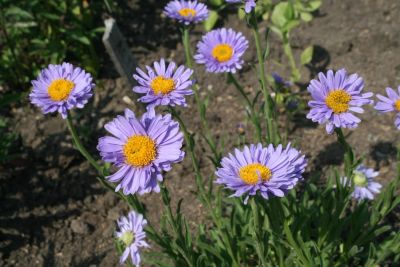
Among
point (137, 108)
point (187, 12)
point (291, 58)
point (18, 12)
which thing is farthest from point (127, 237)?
point (291, 58)

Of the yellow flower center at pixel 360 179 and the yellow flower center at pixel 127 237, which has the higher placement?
the yellow flower center at pixel 360 179

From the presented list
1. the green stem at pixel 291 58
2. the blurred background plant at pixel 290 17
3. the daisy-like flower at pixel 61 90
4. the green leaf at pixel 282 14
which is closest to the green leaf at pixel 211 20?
the blurred background plant at pixel 290 17

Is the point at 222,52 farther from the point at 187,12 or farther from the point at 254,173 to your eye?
the point at 254,173

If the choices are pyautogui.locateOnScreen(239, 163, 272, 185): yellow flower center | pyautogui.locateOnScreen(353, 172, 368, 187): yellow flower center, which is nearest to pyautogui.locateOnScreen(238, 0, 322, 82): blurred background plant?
pyautogui.locateOnScreen(353, 172, 368, 187): yellow flower center

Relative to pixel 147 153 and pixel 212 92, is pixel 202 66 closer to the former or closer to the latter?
pixel 212 92

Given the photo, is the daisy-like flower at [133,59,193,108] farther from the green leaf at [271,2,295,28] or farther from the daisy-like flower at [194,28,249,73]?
the green leaf at [271,2,295,28]

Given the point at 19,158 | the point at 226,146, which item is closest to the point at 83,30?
the point at 19,158

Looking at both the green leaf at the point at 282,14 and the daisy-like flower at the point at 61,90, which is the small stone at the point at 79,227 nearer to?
the daisy-like flower at the point at 61,90
